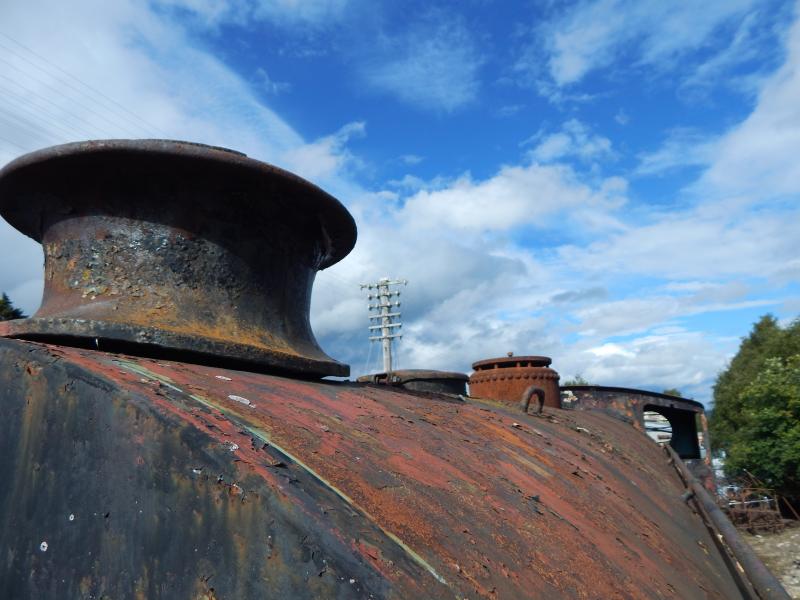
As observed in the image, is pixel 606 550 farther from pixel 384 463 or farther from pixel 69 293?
pixel 69 293

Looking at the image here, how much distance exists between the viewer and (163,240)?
6.21ft

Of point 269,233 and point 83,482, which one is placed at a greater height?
point 269,233

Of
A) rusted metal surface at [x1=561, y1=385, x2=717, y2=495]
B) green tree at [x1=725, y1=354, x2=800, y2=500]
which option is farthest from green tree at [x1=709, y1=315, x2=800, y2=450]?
rusted metal surface at [x1=561, y1=385, x2=717, y2=495]

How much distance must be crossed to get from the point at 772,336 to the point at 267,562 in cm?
3914

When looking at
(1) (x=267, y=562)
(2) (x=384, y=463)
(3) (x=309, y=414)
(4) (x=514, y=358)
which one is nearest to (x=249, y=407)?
(3) (x=309, y=414)

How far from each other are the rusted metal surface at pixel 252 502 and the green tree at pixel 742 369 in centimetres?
3332

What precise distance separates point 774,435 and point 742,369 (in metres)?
14.0

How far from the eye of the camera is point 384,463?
1335 mm

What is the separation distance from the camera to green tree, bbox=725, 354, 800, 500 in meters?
21.5

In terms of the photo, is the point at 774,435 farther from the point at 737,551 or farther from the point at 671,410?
the point at 737,551

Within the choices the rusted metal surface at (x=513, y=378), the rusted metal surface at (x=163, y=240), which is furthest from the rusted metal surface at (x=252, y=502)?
the rusted metal surface at (x=513, y=378)

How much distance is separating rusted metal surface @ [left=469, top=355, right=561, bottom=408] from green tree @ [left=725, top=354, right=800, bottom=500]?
20.8m

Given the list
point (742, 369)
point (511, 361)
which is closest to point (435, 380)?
point (511, 361)

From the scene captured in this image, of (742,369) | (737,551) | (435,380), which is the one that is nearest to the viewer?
(737,551)
